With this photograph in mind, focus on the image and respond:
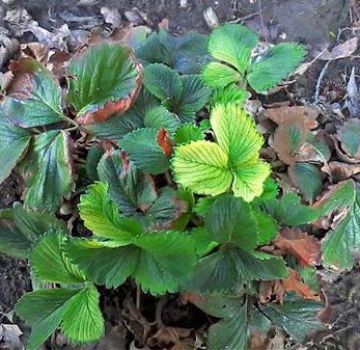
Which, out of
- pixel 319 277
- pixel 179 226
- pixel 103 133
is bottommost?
pixel 319 277

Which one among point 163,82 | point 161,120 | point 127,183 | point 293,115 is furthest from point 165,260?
point 293,115

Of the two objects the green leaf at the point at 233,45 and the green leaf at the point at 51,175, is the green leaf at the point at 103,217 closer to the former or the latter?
the green leaf at the point at 51,175

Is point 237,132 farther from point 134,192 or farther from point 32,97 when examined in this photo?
point 32,97

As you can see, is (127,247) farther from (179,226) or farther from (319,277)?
(319,277)

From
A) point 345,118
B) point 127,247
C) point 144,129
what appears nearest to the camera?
point 127,247

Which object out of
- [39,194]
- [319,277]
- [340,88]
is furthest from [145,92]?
[340,88]

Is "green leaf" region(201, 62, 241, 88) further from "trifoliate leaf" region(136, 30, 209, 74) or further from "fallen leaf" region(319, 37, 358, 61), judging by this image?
"fallen leaf" region(319, 37, 358, 61)

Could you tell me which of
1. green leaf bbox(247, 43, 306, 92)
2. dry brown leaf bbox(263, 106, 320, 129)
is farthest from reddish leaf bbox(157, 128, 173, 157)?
dry brown leaf bbox(263, 106, 320, 129)
